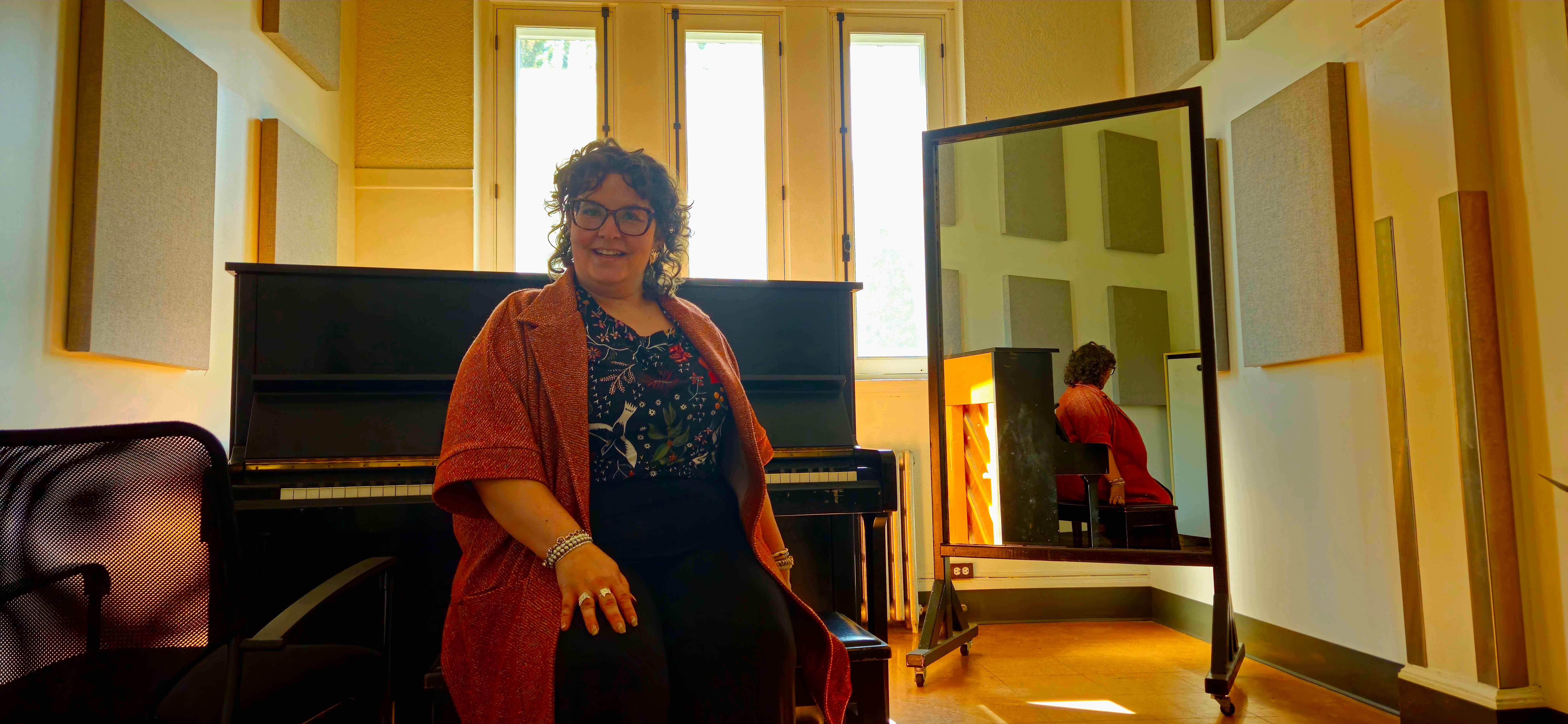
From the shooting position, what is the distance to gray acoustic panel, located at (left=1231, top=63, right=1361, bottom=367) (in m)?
2.65

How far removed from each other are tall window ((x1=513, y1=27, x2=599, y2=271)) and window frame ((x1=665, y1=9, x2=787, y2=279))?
343 mm

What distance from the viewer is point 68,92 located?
2.20m

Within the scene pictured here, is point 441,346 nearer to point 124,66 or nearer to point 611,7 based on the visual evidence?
point 124,66

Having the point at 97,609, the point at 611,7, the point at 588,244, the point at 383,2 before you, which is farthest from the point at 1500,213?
the point at 383,2

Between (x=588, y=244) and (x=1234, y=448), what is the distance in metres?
2.60

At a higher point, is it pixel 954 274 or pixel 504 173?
pixel 504 173

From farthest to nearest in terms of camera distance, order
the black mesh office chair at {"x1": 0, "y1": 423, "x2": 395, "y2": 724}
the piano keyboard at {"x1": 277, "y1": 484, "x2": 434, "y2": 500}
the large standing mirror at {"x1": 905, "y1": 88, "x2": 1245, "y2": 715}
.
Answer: the large standing mirror at {"x1": 905, "y1": 88, "x2": 1245, "y2": 715} < the piano keyboard at {"x1": 277, "y1": 484, "x2": 434, "y2": 500} < the black mesh office chair at {"x1": 0, "y1": 423, "x2": 395, "y2": 724}

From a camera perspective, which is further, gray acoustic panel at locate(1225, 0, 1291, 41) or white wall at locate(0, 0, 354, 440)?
gray acoustic panel at locate(1225, 0, 1291, 41)

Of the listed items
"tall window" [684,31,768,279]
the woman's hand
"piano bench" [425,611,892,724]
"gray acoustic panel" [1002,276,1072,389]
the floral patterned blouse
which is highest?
"tall window" [684,31,768,279]

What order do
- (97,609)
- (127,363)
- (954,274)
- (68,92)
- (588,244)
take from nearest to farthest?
(97,609) → (588,244) → (68,92) → (127,363) → (954,274)

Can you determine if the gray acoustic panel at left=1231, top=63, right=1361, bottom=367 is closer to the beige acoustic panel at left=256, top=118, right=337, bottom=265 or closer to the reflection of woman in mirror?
the reflection of woman in mirror

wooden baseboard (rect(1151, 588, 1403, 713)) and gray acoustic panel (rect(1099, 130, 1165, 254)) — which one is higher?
gray acoustic panel (rect(1099, 130, 1165, 254))

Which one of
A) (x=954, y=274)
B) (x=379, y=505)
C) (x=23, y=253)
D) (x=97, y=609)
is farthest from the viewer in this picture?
(x=954, y=274)

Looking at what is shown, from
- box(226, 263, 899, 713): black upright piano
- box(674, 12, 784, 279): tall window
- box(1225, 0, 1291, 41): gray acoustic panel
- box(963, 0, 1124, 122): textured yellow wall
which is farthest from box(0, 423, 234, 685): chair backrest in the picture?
box(963, 0, 1124, 122): textured yellow wall
